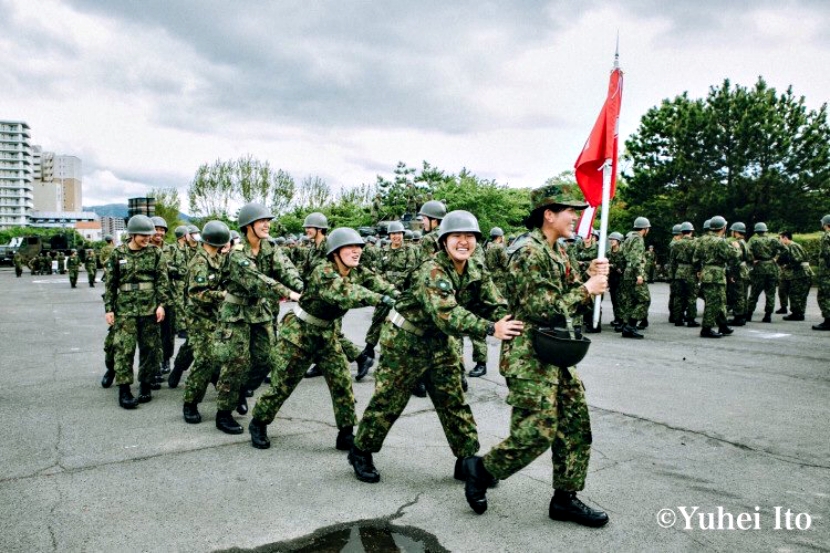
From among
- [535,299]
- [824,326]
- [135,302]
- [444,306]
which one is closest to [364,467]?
[444,306]

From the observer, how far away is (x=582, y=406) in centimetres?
365

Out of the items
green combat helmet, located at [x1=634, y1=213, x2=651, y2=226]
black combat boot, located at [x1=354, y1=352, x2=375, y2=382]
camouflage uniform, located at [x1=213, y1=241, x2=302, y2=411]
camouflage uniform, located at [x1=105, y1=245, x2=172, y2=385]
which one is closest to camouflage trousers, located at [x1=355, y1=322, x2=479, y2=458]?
camouflage uniform, located at [x1=213, y1=241, x2=302, y2=411]

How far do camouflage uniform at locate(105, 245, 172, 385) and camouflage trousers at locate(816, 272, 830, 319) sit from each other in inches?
464

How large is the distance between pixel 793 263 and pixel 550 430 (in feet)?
40.4

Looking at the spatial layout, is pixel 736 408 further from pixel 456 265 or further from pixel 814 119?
pixel 814 119

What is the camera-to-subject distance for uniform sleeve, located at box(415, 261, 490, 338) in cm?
369

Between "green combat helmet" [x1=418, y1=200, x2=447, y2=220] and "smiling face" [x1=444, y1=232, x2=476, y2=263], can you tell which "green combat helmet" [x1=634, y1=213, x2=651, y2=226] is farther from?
"smiling face" [x1=444, y1=232, x2=476, y2=263]

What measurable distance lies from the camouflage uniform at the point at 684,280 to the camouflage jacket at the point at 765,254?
2071 mm

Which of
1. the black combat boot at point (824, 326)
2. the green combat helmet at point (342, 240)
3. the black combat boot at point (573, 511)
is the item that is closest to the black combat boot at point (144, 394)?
the green combat helmet at point (342, 240)

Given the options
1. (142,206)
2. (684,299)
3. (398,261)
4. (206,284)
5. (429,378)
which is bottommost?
(429,378)

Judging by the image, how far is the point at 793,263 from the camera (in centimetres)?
1325

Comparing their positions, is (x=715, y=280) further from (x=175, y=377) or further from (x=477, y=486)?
(x=175, y=377)

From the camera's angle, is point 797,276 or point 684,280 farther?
point 797,276

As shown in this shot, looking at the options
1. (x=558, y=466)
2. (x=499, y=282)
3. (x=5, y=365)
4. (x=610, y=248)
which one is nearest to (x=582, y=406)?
(x=558, y=466)
